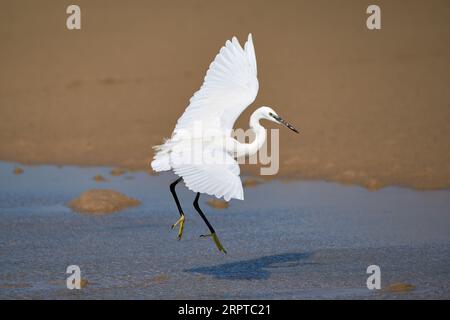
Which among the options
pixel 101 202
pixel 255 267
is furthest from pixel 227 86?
pixel 101 202

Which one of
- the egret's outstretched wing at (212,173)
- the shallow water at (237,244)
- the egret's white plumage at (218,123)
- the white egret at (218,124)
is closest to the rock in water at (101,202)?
the shallow water at (237,244)

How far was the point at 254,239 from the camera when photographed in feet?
22.8

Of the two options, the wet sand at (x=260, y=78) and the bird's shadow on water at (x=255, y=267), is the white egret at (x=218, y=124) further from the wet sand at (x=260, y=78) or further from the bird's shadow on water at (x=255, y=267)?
the wet sand at (x=260, y=78)

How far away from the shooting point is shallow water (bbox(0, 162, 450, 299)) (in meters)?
5.80

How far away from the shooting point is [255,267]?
626 cm

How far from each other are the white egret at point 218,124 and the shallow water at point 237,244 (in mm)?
441

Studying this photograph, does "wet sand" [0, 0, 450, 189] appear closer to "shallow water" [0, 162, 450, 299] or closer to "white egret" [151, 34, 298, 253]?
"shallow water" [0, 162, 450, 299]

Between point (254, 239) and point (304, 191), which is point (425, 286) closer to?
point (254, 239)

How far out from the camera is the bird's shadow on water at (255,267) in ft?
19.9

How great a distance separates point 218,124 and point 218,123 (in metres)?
0.01

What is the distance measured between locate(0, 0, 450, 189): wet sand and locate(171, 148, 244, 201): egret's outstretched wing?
2.67 metres

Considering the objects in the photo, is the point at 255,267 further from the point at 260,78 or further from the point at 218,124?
the point at 260,78

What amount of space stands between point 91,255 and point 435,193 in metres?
3.25

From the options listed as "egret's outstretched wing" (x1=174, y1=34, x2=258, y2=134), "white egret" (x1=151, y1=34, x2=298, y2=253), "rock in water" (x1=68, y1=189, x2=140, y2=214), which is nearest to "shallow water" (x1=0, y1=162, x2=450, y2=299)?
"rock in water" (x1=68, y1=189, x2=140, y2=214)
